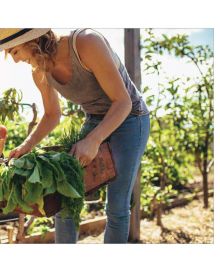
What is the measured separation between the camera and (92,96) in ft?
5.45

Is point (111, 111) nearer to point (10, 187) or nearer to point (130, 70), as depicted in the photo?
point (10, 187)

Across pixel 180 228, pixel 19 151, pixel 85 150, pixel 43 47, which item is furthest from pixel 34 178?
pixel 180 228

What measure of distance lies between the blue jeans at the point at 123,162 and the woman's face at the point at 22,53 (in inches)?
13.5

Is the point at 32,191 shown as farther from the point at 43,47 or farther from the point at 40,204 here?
the point at 43,47

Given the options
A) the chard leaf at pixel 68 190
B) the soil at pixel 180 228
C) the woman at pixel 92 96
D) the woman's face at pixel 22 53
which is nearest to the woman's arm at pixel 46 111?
the woman at pixel 92 96

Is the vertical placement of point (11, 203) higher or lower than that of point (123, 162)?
lower

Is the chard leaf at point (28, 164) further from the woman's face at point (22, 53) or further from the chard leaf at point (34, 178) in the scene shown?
the woman's face at point (22, 53)

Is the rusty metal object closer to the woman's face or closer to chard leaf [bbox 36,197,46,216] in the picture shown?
chard leaf [bbox 36,197,46,216]

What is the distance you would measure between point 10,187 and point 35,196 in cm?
8

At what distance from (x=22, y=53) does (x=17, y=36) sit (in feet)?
0.19

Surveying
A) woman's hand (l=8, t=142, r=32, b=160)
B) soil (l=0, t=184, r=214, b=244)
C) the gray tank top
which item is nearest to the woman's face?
the gray tank top

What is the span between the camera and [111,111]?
1.46 metres

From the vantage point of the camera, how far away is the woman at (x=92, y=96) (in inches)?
57.6

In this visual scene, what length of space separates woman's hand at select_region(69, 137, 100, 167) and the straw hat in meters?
0.38
